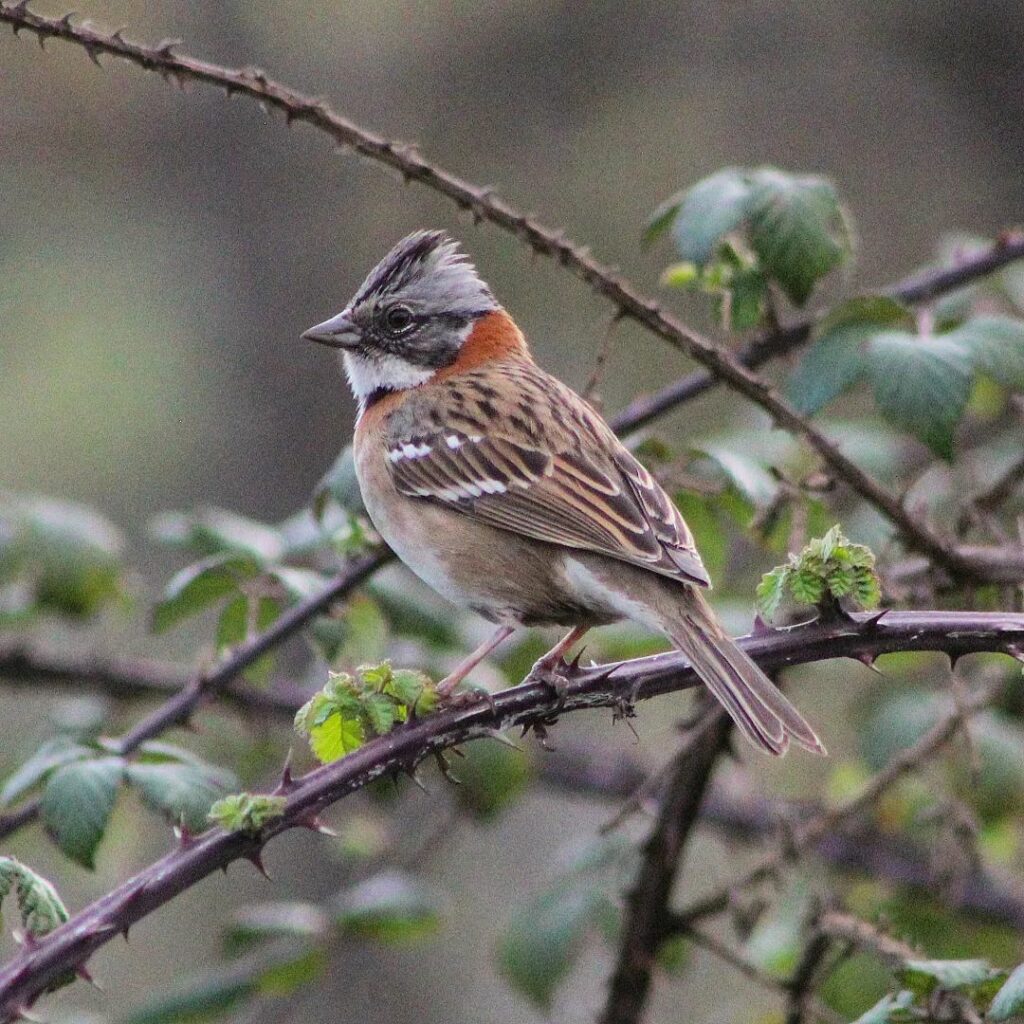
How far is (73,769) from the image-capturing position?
Result: 3.43 m

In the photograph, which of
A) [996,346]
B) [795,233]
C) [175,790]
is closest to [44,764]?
[175,790]

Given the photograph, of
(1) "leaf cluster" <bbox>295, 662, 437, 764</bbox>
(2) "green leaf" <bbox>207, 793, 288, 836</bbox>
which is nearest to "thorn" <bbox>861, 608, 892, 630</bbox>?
(1) "leaf cluster" <bbox>295, 662, 437, 764</bbox>

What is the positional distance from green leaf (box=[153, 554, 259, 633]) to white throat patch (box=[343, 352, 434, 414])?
1052mm

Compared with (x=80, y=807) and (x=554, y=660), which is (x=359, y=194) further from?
(x=80, y=807)

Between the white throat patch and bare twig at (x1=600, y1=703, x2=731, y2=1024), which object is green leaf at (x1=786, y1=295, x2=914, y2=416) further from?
the white throat patch

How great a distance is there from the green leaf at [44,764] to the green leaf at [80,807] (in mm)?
74

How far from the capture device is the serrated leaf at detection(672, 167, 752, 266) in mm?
3957

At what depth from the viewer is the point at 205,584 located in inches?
163

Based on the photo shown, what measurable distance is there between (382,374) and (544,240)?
4.78 feet

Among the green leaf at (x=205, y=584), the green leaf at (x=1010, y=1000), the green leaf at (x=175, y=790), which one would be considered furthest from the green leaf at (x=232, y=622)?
the green leaf at (x=1010, y=1000)

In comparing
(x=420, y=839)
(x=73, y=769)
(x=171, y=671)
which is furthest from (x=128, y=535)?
(x=73, y=769)

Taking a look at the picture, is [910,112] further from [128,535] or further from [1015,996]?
[1015,996]

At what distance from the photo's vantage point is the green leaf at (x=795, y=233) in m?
3.98

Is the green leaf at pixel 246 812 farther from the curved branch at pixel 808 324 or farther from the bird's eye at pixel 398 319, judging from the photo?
the bird's eye at pixel 398 319
